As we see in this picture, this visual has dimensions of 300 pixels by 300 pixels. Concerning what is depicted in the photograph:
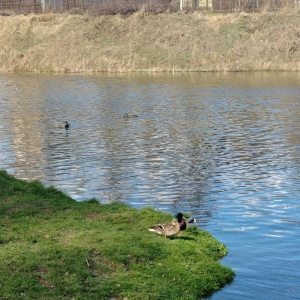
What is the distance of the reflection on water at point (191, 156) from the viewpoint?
14.0 meters

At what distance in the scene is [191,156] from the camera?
23.7m

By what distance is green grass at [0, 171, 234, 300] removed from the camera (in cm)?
981

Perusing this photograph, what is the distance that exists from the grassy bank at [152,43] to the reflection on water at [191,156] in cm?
1671

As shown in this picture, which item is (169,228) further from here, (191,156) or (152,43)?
(152,43)

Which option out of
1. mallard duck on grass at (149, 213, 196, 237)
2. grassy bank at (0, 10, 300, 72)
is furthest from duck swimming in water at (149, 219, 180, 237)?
grassy bank at (0, 10, 300, 72)

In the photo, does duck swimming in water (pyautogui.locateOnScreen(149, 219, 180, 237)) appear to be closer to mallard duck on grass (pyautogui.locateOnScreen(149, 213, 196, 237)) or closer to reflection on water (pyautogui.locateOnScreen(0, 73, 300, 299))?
mallard duck on grass (pyautogui.locateOnScreen(149, 213, 196, 237))

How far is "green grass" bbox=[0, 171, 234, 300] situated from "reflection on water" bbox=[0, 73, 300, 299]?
660 mm

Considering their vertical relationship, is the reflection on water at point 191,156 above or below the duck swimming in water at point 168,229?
below

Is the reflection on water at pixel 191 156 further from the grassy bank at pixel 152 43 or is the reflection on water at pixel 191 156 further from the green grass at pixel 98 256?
the grassy bank at pixel 152 43

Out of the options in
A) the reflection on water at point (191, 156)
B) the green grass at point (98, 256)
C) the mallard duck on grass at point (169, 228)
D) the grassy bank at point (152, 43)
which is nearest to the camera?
the green grass at point (98, 256)

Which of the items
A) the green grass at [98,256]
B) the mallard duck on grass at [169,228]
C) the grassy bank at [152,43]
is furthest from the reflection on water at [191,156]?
the grassy bank at [152,43]

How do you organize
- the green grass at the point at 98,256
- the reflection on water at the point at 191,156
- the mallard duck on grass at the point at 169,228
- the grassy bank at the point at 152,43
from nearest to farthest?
the green grass at the point at 98,256
the mallard duck on grass at the point at 169,228
the reflection on water at the point at 191,156
the grassy bank at the point at 152,43

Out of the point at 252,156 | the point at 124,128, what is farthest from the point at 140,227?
the point at 124,128

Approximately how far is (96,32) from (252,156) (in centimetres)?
4955
